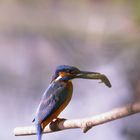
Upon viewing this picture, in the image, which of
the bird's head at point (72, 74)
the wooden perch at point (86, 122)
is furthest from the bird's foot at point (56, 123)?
the bird's head at point (72, 74)

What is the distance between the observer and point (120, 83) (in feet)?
6.29

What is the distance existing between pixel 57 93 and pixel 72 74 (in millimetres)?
93

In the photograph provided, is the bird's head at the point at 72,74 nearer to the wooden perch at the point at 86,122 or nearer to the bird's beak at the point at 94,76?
the bird's beak at the point at 94,76

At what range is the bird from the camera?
1879 mm

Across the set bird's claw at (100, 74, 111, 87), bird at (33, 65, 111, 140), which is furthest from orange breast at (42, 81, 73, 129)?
bird's claw at (100, 74, 111, 87)

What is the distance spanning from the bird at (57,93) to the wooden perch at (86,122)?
27 mm

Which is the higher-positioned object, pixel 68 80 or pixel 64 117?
pixel 68 80

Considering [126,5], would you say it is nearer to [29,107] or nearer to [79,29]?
[79,29]

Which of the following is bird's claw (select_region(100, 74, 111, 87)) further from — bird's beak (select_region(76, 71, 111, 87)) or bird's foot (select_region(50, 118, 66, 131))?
bird's foot (select_region(50, 118, 66, 131))

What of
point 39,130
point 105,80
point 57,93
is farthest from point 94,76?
point 39,130

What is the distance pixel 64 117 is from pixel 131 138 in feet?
0.84

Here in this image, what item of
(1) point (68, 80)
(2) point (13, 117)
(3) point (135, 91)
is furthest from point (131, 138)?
(2) point (13, 117)

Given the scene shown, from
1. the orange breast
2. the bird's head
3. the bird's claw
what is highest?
the bird's head

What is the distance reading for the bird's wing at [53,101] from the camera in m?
1.88
